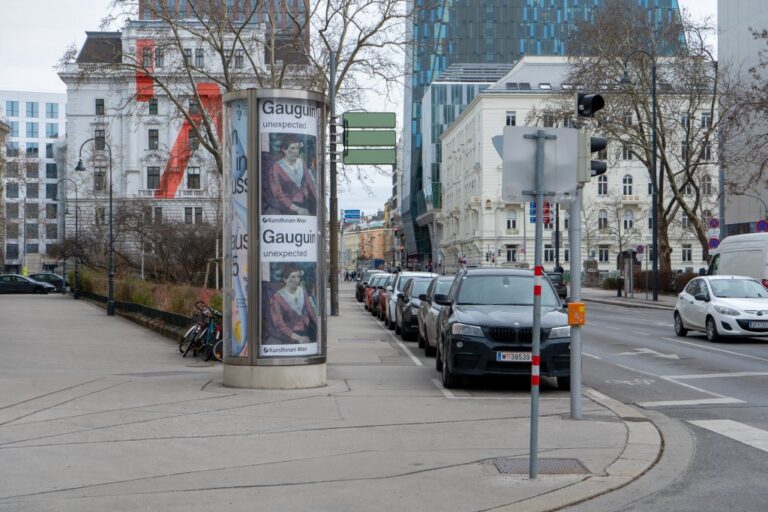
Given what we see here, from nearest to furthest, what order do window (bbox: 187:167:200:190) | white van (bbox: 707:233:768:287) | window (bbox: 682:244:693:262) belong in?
white van (bbox: 707:233:768:287) < window (bbox: 187:167:200:190) < window (bbox: 682:244:693:262)

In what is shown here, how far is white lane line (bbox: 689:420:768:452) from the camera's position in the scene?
9126 millimetres

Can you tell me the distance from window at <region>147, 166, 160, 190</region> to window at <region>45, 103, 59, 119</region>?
44722 mm

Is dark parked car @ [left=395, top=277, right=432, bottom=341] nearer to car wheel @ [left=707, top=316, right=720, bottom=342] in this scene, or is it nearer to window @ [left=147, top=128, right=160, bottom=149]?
car wheel @ [left=707, top=316, right=720, bottom=342]

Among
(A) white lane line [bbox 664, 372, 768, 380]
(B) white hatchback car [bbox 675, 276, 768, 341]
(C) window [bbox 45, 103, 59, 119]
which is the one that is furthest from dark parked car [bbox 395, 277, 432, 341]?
(C) window [bbox 45, 103, 59, 119]

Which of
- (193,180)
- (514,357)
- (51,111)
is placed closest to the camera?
(514,357)

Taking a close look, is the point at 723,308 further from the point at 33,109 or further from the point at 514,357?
the point at 33,109

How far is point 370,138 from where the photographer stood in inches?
1110

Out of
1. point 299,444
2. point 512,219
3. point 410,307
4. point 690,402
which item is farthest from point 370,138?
point 512,219

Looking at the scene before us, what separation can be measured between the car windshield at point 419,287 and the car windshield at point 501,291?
31.3 ft

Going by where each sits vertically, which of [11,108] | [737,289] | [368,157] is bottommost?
[737,289]

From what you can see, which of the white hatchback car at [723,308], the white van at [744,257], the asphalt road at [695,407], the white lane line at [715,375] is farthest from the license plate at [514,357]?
the white van at [744,257]

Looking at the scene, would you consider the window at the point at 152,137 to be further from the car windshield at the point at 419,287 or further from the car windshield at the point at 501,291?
the car windshield at the point at 501,291

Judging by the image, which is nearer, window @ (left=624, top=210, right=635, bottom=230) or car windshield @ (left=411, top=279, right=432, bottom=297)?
car windshield @ (left=411, top=279, right=432, bottom=297)

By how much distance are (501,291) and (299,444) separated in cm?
649
